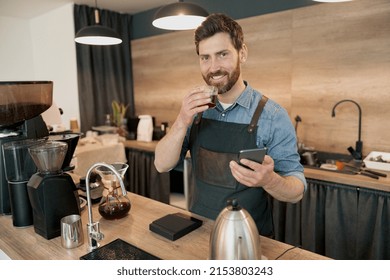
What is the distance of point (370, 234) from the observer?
210 centimetres

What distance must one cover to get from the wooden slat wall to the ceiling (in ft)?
5.25

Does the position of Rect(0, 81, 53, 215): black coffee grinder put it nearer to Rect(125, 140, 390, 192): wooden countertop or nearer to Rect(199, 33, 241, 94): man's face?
Rect(199, 33, 241, 94): man's face

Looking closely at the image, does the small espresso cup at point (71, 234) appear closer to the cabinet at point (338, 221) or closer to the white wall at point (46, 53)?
the cabinet at point (338, 221)

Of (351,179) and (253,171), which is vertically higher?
(253,171)

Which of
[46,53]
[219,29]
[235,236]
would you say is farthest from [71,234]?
[46,53]

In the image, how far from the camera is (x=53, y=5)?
3871 millimetres

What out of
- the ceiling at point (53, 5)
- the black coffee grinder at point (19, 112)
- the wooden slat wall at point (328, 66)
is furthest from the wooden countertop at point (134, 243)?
the ceiling at point (53, 5)

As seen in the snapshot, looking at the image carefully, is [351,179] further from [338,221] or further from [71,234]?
[71,234]

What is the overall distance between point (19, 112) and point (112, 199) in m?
0.61

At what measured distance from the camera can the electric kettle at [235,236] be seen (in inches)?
32.6

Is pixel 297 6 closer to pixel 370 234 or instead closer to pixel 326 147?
pixel 326 147

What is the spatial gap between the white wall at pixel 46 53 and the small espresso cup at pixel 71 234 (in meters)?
3.19
